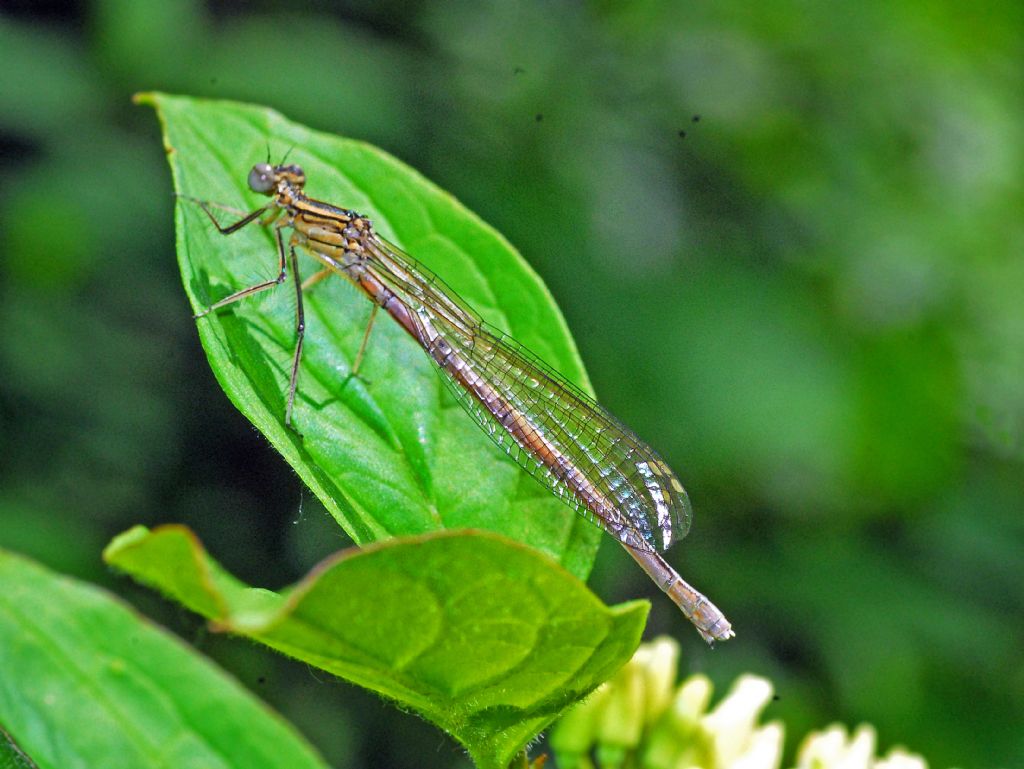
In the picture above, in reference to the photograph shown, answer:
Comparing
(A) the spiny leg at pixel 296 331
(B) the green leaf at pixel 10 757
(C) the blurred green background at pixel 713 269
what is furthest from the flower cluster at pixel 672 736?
(C) the blurred green background at pixel 713 269

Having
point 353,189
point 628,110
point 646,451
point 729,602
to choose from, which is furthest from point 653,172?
point 353,189

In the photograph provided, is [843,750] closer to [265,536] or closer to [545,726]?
[545,726]

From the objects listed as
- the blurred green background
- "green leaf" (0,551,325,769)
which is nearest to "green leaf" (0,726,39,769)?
"green leaf" (0,551,325,769)

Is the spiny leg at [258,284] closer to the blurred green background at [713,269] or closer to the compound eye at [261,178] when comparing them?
the compound eye at [261,178]

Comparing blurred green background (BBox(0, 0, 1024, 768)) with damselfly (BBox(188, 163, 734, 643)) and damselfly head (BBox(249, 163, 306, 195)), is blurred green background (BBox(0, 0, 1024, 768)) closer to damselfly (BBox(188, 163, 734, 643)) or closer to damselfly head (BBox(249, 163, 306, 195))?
damselfly (BBox(188, 163, 734, 643))

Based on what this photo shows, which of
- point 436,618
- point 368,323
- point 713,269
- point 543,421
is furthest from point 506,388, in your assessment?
point 713,269

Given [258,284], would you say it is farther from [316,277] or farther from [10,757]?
[10,757]
